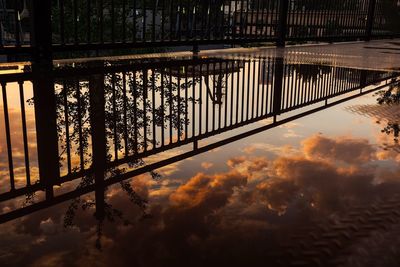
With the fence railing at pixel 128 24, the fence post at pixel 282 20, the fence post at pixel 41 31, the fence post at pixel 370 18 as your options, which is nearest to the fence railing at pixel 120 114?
the fence post at pixel 41 31

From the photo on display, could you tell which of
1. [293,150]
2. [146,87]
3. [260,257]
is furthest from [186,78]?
[260,257]

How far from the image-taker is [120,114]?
270 cm

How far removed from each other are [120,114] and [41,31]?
89.0 inches

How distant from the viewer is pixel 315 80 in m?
4.61

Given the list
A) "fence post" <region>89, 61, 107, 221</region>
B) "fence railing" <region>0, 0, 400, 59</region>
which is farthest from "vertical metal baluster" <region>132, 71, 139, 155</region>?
"fence railing" <region>0, 0, 400, 59</region>

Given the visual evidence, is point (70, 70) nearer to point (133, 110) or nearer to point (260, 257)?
point (133, 110)

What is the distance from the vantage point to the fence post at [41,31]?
4.38m

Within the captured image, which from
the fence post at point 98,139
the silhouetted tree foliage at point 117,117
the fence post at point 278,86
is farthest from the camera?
the fence post at point 278,86

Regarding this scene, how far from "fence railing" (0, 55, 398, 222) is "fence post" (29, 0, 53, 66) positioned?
317 mm

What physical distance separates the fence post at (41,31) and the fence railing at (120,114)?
12.5 inches

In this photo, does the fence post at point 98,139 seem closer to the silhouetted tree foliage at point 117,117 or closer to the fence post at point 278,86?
the silhouetted tree foliage at point 117,117

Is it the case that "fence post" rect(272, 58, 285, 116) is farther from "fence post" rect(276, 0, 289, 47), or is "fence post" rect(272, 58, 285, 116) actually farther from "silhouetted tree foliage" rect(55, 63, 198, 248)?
"fence post" rect(276, 0, 289, 47)

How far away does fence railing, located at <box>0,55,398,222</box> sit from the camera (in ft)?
6.27

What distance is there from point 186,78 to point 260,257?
308cm
